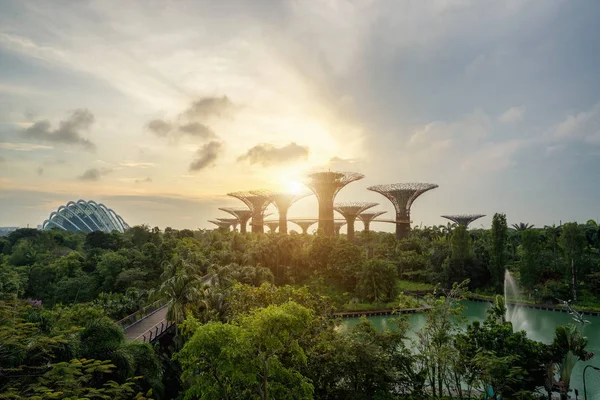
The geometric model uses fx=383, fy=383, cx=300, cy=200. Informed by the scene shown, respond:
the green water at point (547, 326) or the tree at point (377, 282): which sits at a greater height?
the tree at point (377, 282)

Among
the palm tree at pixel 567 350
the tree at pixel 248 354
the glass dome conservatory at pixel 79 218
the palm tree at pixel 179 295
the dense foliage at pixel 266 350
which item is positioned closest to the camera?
the tree at pixel 248 354

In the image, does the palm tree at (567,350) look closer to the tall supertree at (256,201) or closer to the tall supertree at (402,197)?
the tall supertree at (402,197)

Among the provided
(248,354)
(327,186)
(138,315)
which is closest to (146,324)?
(138,315)

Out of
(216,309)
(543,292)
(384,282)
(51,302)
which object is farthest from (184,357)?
(543,292)

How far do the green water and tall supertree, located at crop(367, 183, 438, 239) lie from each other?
27.3 metres

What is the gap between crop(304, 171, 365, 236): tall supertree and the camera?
5700cm

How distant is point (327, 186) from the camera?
5734cm

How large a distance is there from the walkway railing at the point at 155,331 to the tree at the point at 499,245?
31022 millimetres

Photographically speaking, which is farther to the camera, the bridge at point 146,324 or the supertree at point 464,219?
the supertree at point 464,219

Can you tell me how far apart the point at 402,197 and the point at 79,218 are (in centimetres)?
7604

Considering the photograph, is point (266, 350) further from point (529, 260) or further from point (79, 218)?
point (79, 218)

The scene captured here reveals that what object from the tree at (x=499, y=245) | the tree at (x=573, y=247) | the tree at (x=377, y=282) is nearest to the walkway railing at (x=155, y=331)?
the tree at (x=377, y=282)

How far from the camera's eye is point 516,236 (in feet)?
189

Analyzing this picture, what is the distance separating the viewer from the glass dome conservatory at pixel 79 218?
91.2m
